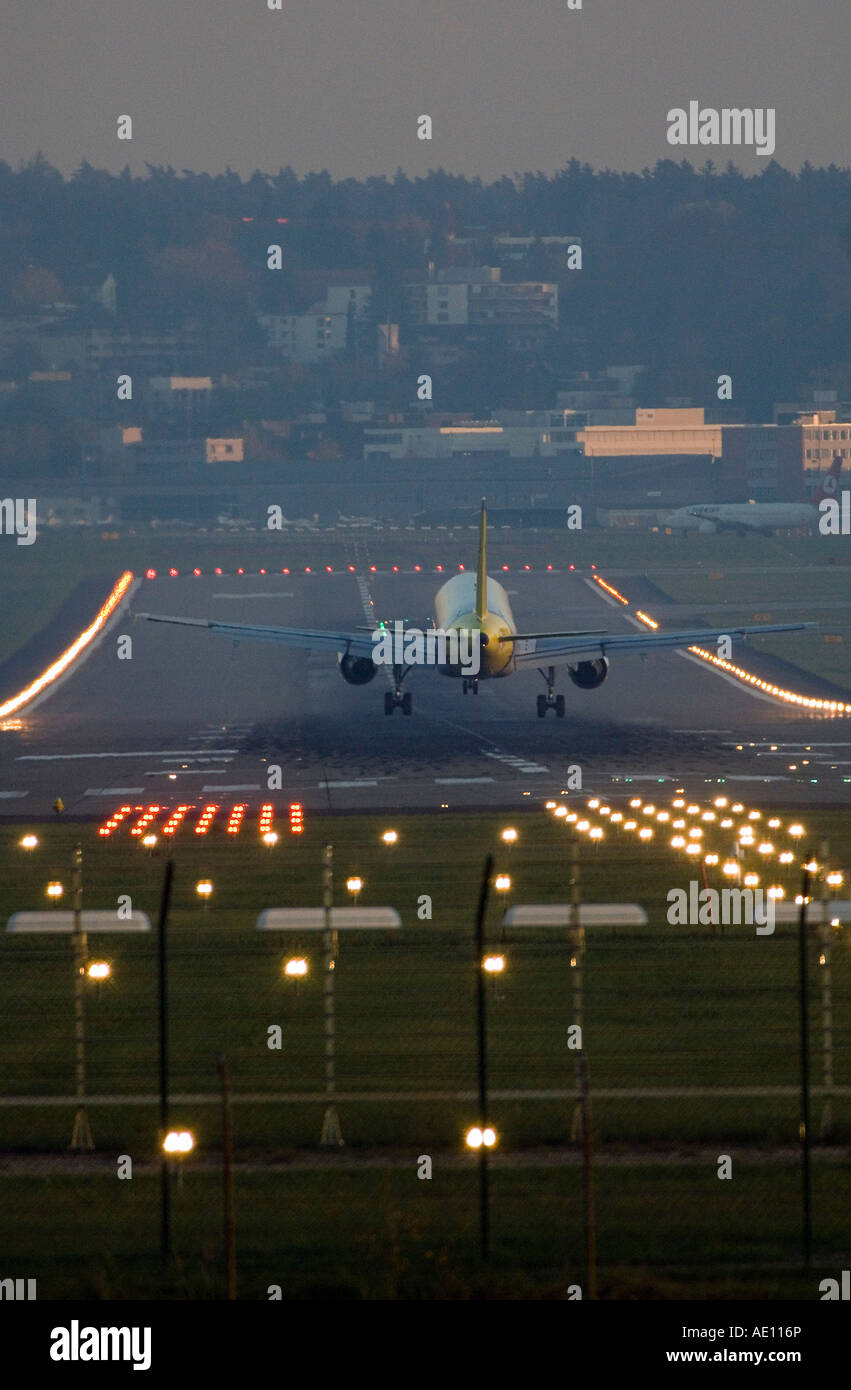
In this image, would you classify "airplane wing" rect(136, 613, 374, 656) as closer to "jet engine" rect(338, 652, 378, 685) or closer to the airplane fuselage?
"jet engine" rect(338, 652, 378, 685)

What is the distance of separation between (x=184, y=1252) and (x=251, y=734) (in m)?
49.3

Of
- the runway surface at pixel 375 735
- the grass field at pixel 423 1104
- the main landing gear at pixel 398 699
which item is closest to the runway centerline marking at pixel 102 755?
the runway surface at pixel 375 735

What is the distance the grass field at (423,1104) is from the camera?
18.9 meters

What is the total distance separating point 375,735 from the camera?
220 feet

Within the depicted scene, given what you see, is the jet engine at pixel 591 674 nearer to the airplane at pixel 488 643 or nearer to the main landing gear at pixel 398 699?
the airplane at pixel 488 643

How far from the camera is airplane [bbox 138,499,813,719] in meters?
68.1

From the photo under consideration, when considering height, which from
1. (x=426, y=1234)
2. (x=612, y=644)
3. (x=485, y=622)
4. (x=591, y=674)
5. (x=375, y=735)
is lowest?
(x=375, y=735)

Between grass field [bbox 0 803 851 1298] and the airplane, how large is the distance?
31.5 metres

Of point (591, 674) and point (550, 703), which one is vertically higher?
point (591, 674)

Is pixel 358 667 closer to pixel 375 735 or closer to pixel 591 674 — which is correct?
pixel 375 735

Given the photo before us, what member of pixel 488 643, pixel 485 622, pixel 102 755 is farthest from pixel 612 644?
pixel 102 755

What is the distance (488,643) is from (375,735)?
192 inches

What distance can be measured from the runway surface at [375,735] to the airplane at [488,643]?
145cm
